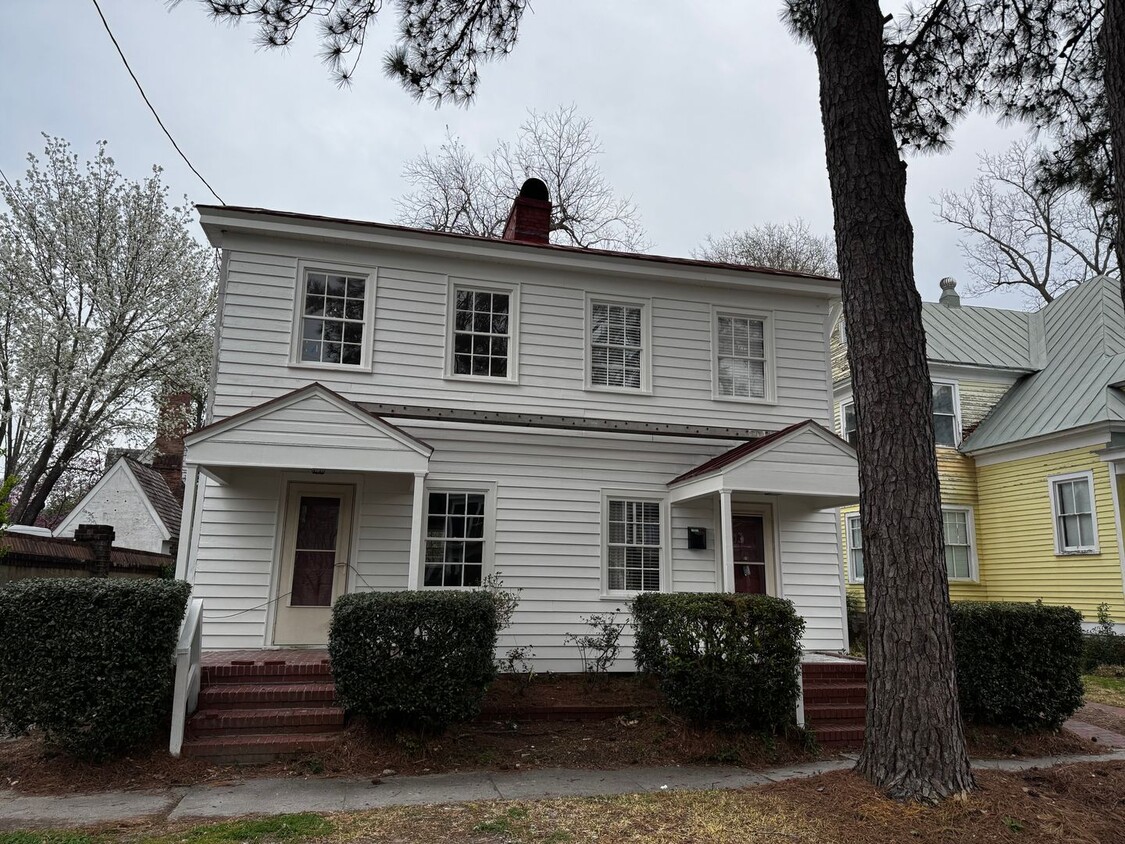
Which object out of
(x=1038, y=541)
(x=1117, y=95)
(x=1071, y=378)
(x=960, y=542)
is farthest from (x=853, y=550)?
(x=1117, y=95)

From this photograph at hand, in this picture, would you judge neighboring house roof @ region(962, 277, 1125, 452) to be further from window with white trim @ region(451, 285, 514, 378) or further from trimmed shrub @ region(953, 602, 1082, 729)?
window with white trim @ region(451, 285, 514, 378)

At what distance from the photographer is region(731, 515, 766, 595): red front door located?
10.4 metres

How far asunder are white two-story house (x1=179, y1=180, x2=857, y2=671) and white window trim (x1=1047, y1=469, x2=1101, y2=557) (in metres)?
6.48

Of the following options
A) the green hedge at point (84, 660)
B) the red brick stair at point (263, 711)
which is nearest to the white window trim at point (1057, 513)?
the red brick stair at point (263, 711)

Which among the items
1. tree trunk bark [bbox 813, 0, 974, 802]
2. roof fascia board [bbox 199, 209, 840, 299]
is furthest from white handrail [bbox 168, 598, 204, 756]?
tree trunk bark [bbox 813, 0, 974, 802]

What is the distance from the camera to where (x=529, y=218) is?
11.3 meters

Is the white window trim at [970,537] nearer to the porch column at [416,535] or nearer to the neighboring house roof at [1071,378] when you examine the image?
the neighboring house roof at [1071,378]

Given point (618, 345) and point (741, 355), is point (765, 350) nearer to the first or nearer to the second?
point (741, 355)

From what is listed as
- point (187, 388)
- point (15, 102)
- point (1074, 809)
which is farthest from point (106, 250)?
point (1074, 809)

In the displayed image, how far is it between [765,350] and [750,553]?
2.85m

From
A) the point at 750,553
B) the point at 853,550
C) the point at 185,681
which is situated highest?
the point at 853,550

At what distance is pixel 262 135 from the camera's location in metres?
10.3

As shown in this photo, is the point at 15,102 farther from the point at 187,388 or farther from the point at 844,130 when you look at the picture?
the point at 187,388

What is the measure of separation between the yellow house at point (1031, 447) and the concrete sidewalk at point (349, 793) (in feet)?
29.9
